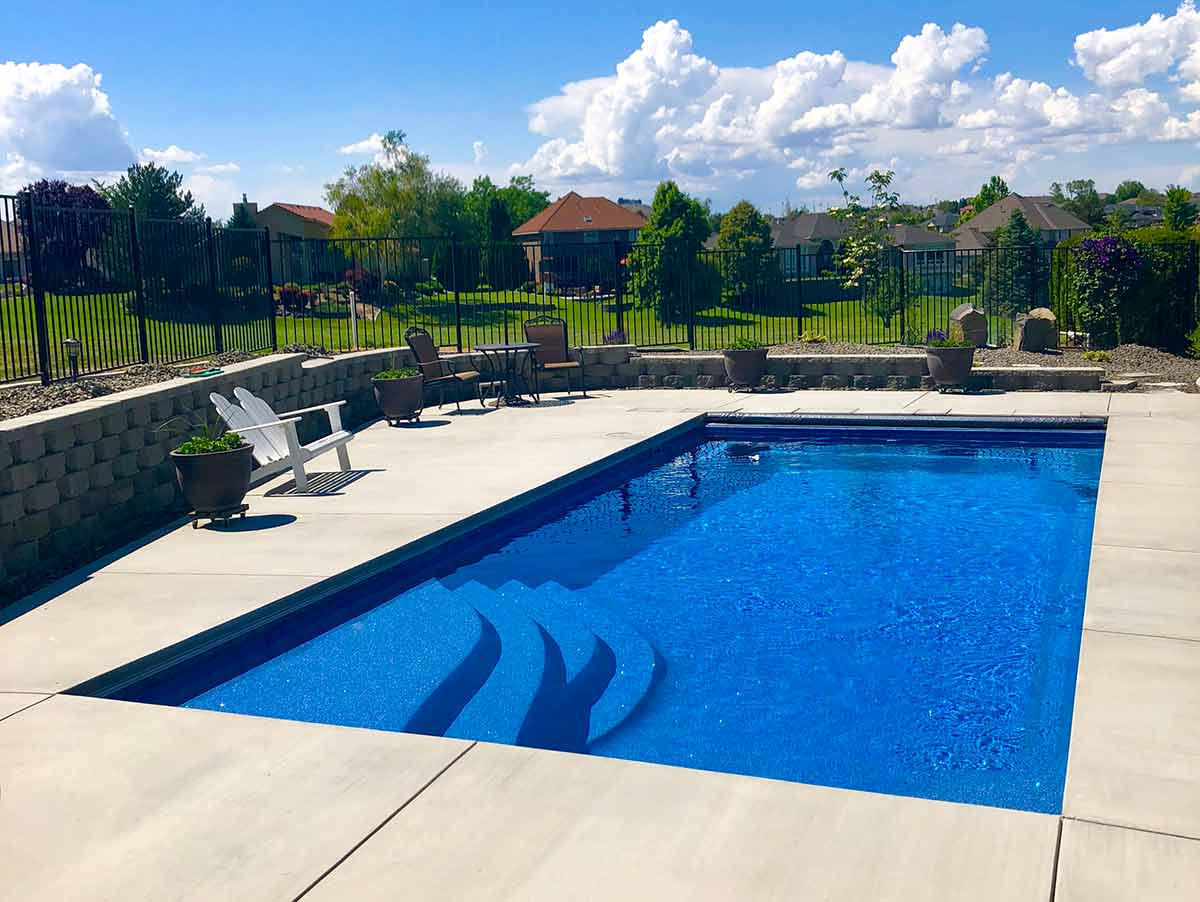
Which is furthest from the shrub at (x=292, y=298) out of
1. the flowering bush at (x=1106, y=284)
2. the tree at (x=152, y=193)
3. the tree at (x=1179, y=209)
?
the tree at (x=1179, y=209)

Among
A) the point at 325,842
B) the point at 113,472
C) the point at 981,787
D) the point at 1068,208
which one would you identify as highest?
the point at 1068,208

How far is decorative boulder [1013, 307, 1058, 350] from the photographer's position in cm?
1547

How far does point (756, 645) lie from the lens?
5.94m

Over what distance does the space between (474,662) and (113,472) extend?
12.5 ft

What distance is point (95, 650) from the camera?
5.20m

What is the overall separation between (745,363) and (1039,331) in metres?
4.29

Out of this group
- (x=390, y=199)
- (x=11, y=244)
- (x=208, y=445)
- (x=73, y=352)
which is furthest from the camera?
(x=390, y=199)

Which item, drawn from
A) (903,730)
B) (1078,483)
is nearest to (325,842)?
(903,730)

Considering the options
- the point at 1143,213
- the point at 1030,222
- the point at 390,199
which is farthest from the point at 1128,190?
the point at 390,199

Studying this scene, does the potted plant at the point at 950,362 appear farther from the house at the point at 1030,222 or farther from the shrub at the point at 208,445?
the house at the point at 1030,222

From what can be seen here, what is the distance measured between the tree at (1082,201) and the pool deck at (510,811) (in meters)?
99.2

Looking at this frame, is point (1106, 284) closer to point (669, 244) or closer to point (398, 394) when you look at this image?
point (398, 394)

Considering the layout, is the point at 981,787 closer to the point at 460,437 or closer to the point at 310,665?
the point at 310,665

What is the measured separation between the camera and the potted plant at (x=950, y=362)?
1420cm
